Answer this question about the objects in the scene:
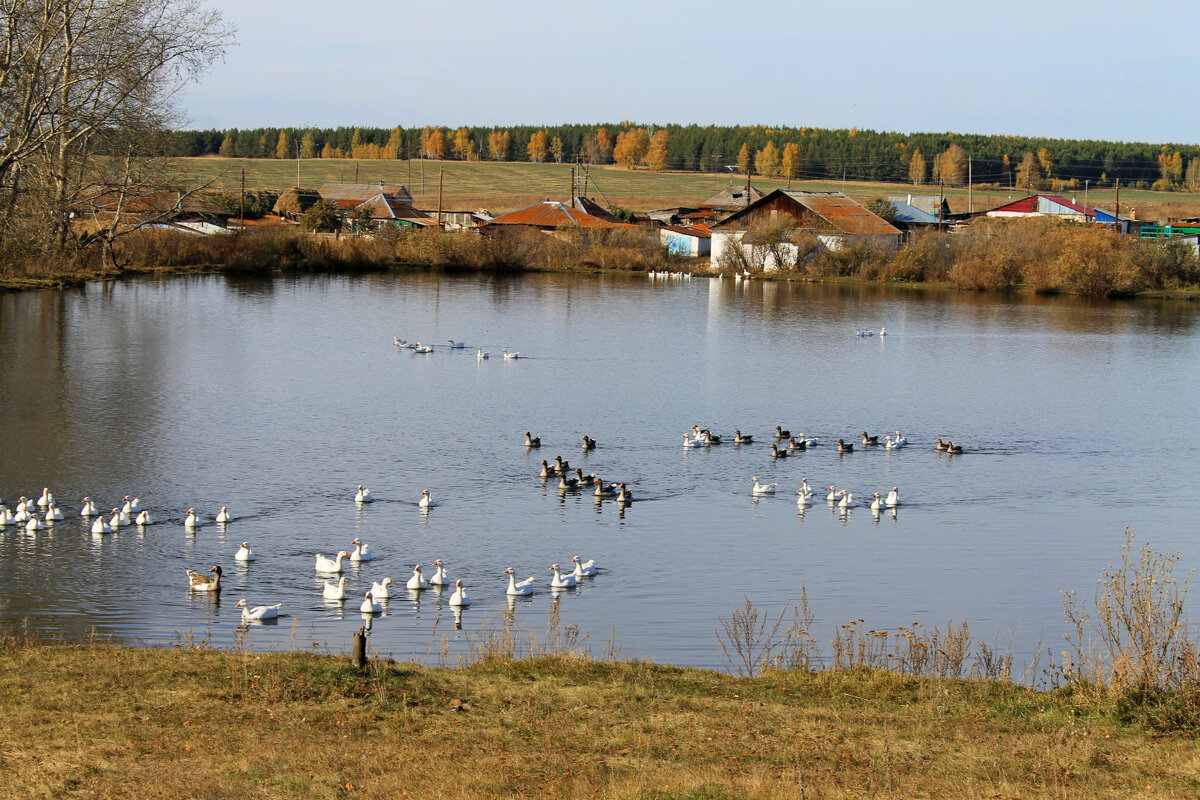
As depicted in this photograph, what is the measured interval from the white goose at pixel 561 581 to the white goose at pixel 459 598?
4.72 ft

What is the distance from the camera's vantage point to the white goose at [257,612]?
48.5 ft

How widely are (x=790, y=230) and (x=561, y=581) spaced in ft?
Result: 233

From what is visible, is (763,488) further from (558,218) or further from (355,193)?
(355,193)

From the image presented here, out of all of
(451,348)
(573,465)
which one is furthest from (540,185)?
(573,465)

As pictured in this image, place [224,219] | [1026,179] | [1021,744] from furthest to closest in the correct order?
[1026,179] < [224,219] < [1021,744]

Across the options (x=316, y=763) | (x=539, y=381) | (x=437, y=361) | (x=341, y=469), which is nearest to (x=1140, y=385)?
(x=539, y=381)

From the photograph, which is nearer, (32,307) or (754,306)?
(32,307)

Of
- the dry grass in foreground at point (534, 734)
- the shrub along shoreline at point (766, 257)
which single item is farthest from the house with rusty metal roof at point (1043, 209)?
the dry grass in foreground at point (534, 734)

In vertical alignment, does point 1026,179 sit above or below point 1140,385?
above

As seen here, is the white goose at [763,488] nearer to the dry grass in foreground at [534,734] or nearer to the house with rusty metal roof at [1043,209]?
the dry grass in foreground at [534,734]

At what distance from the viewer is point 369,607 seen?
15.6 metres

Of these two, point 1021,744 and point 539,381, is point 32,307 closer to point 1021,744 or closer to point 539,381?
point 539,381

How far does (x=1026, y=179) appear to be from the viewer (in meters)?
176

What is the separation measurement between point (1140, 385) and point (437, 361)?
2387cm
